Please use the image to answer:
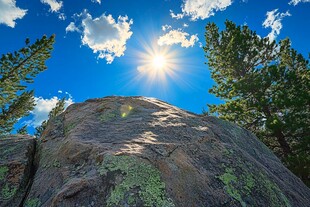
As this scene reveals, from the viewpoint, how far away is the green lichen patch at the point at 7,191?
402 centimetres

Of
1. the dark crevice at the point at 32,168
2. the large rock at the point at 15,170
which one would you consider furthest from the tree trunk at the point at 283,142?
the large rock at the point at 15,170

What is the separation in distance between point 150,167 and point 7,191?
8.52 feet

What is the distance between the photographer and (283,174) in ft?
18.5

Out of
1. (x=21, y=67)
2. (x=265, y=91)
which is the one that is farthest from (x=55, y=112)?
(x=265, y=91)

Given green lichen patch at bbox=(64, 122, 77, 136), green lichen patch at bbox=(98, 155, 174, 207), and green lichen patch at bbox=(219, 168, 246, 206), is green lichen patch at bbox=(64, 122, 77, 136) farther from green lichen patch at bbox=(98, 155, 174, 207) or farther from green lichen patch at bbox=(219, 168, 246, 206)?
green lichen patch at bbox=(219, 168, 246, 206)

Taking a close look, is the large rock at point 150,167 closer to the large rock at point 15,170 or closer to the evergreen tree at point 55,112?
the large rock at point 15,170

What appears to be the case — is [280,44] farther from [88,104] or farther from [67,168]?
[67,168]

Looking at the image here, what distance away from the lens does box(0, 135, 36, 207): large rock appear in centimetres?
402

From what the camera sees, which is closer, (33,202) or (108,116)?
(33,202)

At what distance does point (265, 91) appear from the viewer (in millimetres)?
19094

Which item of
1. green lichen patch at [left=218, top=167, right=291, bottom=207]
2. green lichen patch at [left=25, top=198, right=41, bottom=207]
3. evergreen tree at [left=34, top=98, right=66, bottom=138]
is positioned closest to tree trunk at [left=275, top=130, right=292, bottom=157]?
green lichen patch at [left=218, top=167, right=291, bottom=207]

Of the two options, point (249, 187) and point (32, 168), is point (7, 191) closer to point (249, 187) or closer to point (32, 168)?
point (32, 168)

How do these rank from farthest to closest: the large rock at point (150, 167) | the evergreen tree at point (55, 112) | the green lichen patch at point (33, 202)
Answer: the evergreen tree at point (55, 112), the green lichen patch at point (33, 202), the large rock at point (150, 167)

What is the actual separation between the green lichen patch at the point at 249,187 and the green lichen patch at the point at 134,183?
118 centimetres
